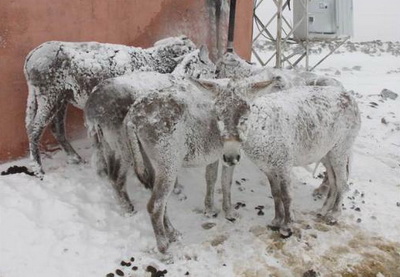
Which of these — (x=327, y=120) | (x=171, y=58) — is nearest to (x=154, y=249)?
(x=327, y=120)

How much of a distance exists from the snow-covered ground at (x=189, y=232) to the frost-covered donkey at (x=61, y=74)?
64 cm

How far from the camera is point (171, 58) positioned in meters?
6.70

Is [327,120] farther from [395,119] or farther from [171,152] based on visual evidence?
[395,119]

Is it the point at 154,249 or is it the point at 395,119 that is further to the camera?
the point at 395,119

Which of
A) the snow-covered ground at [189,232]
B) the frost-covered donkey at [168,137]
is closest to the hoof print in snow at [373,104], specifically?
the snow-covered ground at [189,232]

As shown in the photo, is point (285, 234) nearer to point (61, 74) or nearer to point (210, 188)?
point (210, 188)

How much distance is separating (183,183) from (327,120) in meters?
2.08


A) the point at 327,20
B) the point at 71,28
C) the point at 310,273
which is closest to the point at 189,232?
the point at 310,273

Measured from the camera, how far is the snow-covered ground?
4.66 meters

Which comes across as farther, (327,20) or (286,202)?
(327,20)

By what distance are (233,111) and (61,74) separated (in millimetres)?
2597

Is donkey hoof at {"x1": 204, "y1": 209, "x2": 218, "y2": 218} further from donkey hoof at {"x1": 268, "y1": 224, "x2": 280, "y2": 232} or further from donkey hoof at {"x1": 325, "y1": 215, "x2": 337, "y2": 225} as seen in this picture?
donkey hoof at {"x1": 325, "y1": 215, "x2": 337, "y2": 225}

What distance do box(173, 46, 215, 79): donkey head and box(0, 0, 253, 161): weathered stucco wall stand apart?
1137mm

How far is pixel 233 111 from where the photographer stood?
4.43 metres
